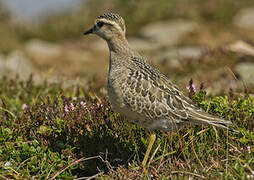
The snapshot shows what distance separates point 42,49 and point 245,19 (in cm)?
1002

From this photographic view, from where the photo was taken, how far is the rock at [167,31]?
18520 millimetres

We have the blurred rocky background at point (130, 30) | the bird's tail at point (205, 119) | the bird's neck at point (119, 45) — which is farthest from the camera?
the blurred rocky background at point (130, 30)

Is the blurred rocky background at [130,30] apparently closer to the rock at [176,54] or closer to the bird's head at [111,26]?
the rock at [176,54]

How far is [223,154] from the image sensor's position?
14.6ft

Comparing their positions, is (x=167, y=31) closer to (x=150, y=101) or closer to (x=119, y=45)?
(x=119, y=45)

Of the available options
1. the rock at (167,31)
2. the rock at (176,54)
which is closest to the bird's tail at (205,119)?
the rock at (176,54)

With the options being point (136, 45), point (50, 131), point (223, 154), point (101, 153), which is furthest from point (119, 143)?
point (136, 45)

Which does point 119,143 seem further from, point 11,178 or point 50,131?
point 11,178

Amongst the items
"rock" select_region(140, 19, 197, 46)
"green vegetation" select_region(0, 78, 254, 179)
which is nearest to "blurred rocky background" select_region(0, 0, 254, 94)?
"rock" select_region(140, 19, 197, 46)

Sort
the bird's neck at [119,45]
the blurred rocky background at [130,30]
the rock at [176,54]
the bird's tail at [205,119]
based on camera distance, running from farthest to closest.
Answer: the blurred rocky background at [130,30]
the rock at [176,54]
the bird's neck at [119,45]
the bird's tail at [205,119]

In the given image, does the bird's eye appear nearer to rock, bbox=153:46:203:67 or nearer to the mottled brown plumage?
the mottled brown plumage

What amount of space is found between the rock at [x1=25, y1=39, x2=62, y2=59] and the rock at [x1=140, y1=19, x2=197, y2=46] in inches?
168

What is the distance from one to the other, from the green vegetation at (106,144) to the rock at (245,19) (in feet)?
47.7

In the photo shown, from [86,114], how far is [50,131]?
1.67ft
